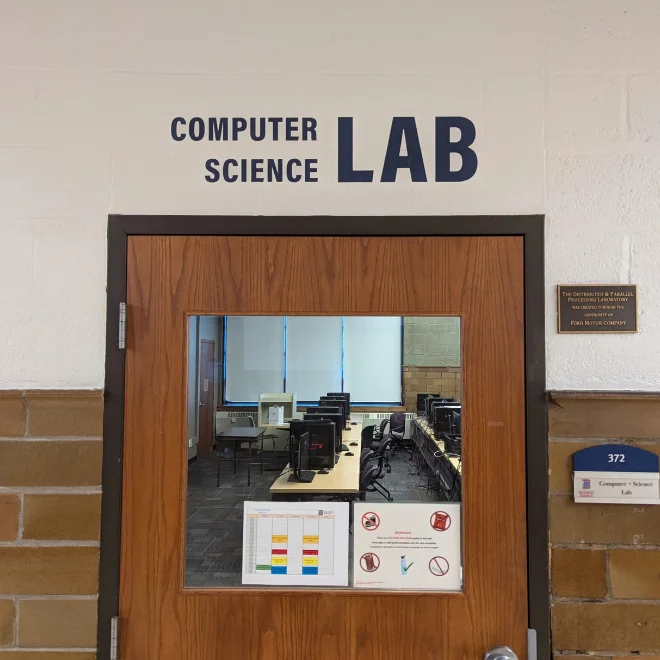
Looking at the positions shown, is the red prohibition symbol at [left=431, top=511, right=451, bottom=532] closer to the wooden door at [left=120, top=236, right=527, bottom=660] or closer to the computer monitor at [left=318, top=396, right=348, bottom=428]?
the wooden door at [left=120, top=236, right=527, bottom=660]

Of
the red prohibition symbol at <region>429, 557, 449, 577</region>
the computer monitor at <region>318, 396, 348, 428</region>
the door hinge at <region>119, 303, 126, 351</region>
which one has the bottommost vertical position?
the red prohibition symbol at <region>429, 557, 449, 577</region>

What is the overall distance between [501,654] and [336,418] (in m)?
0.81

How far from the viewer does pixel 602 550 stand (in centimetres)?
141

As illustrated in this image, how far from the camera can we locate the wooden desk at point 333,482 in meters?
1.48

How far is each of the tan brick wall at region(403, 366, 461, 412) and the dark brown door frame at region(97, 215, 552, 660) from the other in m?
0.21

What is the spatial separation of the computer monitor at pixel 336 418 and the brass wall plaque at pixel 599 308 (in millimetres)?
697

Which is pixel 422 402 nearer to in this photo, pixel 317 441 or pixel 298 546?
pixel 317 441

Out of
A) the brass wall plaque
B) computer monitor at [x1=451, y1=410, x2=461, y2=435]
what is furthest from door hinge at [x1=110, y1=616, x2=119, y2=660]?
the brass wall plaque

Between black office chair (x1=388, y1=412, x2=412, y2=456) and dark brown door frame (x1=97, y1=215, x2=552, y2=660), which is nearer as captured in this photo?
dark brown door frame (x1=97, y1=215, x2=552, y2=660)

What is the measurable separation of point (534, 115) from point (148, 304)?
1.29m

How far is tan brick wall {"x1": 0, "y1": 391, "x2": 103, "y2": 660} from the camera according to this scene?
1.43 m

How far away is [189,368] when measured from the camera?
59.7 inches

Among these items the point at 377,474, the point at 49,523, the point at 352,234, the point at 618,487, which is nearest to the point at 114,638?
the point at 49,523

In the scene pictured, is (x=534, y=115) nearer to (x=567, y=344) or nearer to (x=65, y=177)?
(x=567, y=344)
